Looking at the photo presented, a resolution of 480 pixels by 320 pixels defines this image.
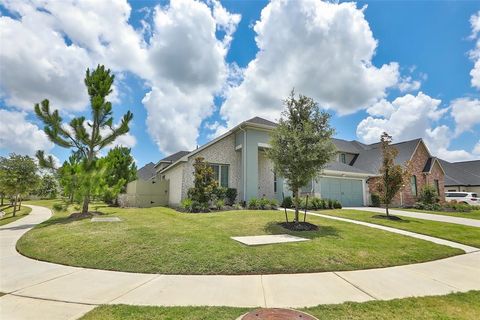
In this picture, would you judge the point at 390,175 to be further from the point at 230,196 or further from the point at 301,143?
the point at 230,196

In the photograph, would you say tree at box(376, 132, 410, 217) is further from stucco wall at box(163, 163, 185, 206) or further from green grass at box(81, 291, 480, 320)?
stucco wall at box(163, 163, 185, 206)

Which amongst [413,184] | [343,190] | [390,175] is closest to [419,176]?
[413,184]

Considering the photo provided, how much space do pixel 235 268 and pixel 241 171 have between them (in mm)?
12615

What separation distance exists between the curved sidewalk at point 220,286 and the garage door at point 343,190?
14.1 m

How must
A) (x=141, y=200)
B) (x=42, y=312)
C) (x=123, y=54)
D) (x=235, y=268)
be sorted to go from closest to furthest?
(x=42, y=312) → (x=235, y=268) → (x=123, y=54) → (x=141, y=200)

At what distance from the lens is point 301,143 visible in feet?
31.3

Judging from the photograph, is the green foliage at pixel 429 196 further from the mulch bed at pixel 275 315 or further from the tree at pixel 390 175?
the mulch bed at pixel 275 315

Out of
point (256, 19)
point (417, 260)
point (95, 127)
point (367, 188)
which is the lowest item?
point (417, 260)

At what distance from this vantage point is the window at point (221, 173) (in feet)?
56.5

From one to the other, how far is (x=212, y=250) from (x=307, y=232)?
4.08 metres

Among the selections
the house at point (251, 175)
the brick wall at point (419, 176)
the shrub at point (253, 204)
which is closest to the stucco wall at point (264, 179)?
the house at point (251, 175)

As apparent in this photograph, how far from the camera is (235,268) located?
201 inches

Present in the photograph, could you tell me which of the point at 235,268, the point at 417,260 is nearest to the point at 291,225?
the point at 417,260

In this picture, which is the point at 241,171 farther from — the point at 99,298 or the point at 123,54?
the point at 99,298
